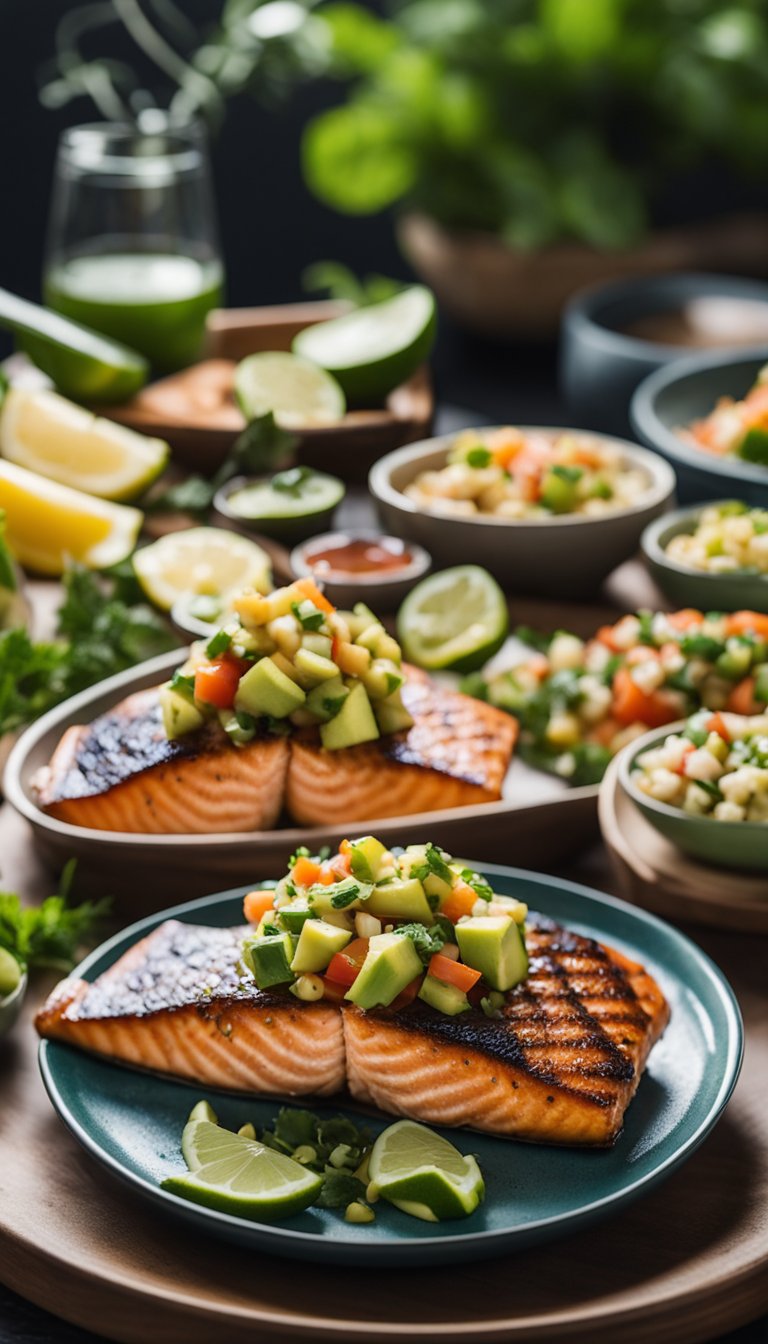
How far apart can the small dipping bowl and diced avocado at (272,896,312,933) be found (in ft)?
3.83

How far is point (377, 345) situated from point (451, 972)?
7.75 feet

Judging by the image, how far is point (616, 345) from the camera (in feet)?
13.4

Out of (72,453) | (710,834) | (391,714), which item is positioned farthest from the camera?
(72,453)


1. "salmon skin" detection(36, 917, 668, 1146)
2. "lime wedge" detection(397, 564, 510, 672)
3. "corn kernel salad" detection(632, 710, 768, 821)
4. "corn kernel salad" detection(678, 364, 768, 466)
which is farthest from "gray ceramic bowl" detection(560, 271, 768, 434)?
"salmon skin" detection(36, 917, 668, 1146)

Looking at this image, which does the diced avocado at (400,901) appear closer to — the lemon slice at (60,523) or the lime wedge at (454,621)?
the lime wedge at (454,621)

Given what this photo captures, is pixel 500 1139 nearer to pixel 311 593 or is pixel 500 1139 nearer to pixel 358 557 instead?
pixel 311 593

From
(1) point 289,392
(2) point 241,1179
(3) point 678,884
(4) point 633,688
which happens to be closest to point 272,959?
(2) point 241,1179

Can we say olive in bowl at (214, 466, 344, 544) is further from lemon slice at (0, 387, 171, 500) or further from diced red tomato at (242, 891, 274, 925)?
diced red tomato at (242, 891, 274, 925)

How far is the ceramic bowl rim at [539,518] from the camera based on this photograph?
10.7ft

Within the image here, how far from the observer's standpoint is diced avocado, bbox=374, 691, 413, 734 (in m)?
2.57

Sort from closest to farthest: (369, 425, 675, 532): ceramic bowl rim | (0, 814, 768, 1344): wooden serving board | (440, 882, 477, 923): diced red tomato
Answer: (0, 814, 768, 1344): wooden serving board < (440, 882, 477, 923): diced red tomato < (369, 425, 675, 532): ceramic bowl rim

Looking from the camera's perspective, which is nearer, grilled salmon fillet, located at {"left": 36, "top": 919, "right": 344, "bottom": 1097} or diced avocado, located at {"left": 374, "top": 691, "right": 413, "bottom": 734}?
grilled salmon fillet, located at {"left": 36, "top": 919, "right": 344, "bottom": 1097}

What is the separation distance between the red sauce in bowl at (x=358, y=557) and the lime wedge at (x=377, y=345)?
0.83m

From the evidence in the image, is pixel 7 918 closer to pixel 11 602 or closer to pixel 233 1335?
pixel 233 1335
